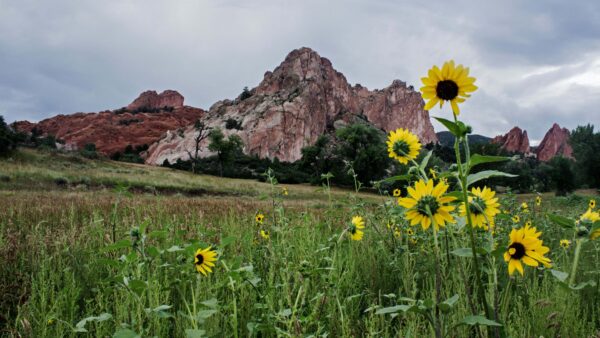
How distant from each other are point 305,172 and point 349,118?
89.5 meters

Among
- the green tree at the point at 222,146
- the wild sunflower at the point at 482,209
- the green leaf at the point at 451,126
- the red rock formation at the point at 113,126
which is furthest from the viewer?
the red rock formation at the point at 113,126

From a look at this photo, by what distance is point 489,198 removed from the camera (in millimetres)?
1616

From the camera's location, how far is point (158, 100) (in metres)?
181

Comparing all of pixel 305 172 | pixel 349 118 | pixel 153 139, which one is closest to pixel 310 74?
pixel 349 118

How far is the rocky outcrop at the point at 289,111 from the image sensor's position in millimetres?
117925

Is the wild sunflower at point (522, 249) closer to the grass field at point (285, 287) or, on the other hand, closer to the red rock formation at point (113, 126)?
the grass field at point (285, 287)

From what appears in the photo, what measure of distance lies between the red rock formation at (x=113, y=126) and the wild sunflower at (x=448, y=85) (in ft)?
408

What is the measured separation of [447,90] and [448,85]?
0.9 inches

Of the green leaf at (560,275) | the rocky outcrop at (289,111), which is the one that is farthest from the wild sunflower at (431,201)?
the rocky outcrop at (289,111)

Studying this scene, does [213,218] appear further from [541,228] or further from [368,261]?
[541,228]

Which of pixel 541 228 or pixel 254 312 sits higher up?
pixel 541 228

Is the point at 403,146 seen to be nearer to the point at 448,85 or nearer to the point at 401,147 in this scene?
the point at 401,147

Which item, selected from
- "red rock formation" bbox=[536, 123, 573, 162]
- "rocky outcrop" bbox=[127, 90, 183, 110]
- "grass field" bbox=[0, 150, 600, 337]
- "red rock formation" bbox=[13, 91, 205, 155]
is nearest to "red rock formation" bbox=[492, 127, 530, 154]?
"red rock formation" bbox=[536, 123, 573, 162]

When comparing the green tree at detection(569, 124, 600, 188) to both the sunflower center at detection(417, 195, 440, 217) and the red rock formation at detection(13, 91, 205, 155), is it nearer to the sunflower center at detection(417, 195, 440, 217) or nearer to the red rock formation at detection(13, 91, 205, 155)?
the sunflower center at detection(417, 195, 440, 217)
